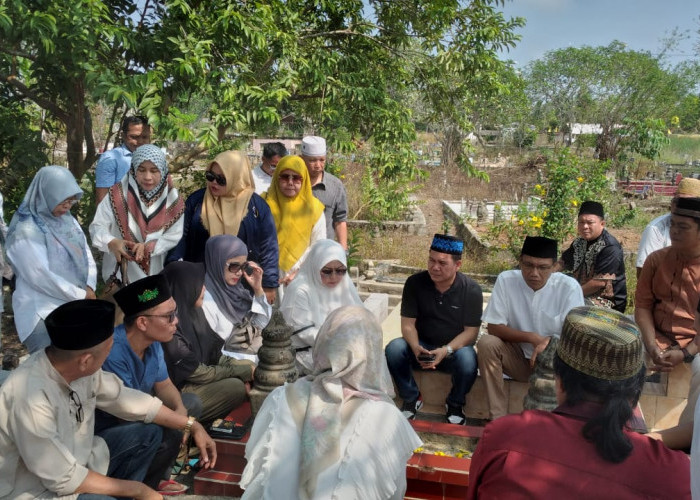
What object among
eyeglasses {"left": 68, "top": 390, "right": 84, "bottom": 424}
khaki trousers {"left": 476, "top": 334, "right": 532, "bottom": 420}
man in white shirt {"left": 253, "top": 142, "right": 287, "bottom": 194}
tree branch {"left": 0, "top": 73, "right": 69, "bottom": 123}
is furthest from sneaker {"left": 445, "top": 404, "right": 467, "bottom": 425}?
tree branch {"left": 0, "top": 73, "right": 69, "bottom": 123}

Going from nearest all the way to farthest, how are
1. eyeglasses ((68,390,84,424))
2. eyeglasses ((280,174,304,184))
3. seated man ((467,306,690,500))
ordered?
seated man ((467,306,690,500))
eyeglasses ((68,390,84,424))
eyeglasses ((280,174,304,184))

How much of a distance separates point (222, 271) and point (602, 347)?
264 cm

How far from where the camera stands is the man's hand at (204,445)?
3.09 m

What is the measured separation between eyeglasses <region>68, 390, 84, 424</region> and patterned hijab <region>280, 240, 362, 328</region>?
5.62 ft

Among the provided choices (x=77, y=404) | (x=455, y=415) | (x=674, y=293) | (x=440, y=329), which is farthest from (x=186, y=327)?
(x=674, y=293)

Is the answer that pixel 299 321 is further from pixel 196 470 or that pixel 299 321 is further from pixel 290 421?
pixel 290 421

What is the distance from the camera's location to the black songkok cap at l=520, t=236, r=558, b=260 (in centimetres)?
400

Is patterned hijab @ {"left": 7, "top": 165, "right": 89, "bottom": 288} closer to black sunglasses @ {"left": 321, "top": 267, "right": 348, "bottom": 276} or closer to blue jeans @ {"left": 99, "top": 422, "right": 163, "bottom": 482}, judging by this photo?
blue jeans @ {"left": 99, "top": 422, "right": 163, "bottom": 482}

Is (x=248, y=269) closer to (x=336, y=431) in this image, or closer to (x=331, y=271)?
(x=331, y=271)

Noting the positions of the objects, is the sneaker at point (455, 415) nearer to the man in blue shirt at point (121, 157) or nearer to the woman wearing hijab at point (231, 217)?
the woman wearing hijab at point (231, 217)

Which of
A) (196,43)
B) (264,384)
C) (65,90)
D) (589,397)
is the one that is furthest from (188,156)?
(589,397)

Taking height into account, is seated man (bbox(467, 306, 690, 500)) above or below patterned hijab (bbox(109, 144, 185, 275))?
below

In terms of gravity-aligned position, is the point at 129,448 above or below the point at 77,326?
below

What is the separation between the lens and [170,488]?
132 inches
